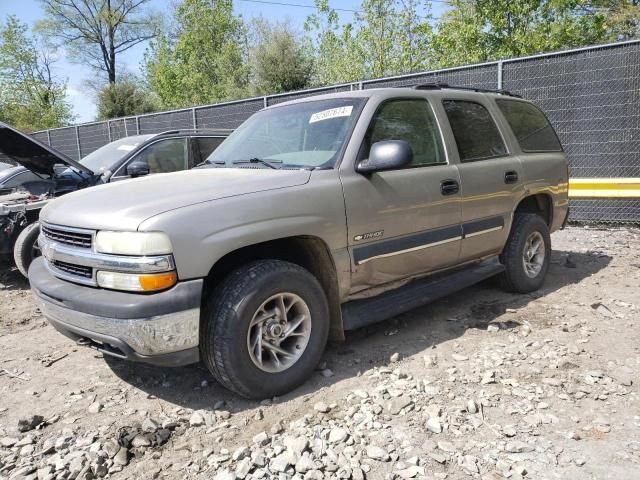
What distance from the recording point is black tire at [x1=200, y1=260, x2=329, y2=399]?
2.82 meters

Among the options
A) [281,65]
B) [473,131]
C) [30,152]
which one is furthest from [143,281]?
[281,65]

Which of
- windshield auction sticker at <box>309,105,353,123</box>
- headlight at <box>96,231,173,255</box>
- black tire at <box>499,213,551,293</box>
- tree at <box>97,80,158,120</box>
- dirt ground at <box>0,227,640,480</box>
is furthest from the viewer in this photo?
tree at <box>97,80,158,120</box>

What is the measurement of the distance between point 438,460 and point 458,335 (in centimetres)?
167

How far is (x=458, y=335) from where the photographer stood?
3.99 metres

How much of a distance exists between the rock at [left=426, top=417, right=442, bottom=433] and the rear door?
179 centimetres

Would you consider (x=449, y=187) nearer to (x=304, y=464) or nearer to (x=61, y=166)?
(x=304, y=464)

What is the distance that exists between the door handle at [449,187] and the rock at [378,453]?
2.09 meters

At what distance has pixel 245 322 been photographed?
2.86 m

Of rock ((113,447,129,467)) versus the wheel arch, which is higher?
the wheel arch

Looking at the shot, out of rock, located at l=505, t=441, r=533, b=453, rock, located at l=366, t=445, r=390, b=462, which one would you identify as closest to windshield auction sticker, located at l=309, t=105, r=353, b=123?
rock, located at l=366, t=445, r=390, b=462

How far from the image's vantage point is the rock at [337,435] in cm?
262

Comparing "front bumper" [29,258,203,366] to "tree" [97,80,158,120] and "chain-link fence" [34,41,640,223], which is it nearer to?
"chain-link fence" [34,41,640,223]

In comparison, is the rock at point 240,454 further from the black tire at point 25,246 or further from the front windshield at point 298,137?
the black tire at point 25,246

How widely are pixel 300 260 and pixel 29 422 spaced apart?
186 centimetres
